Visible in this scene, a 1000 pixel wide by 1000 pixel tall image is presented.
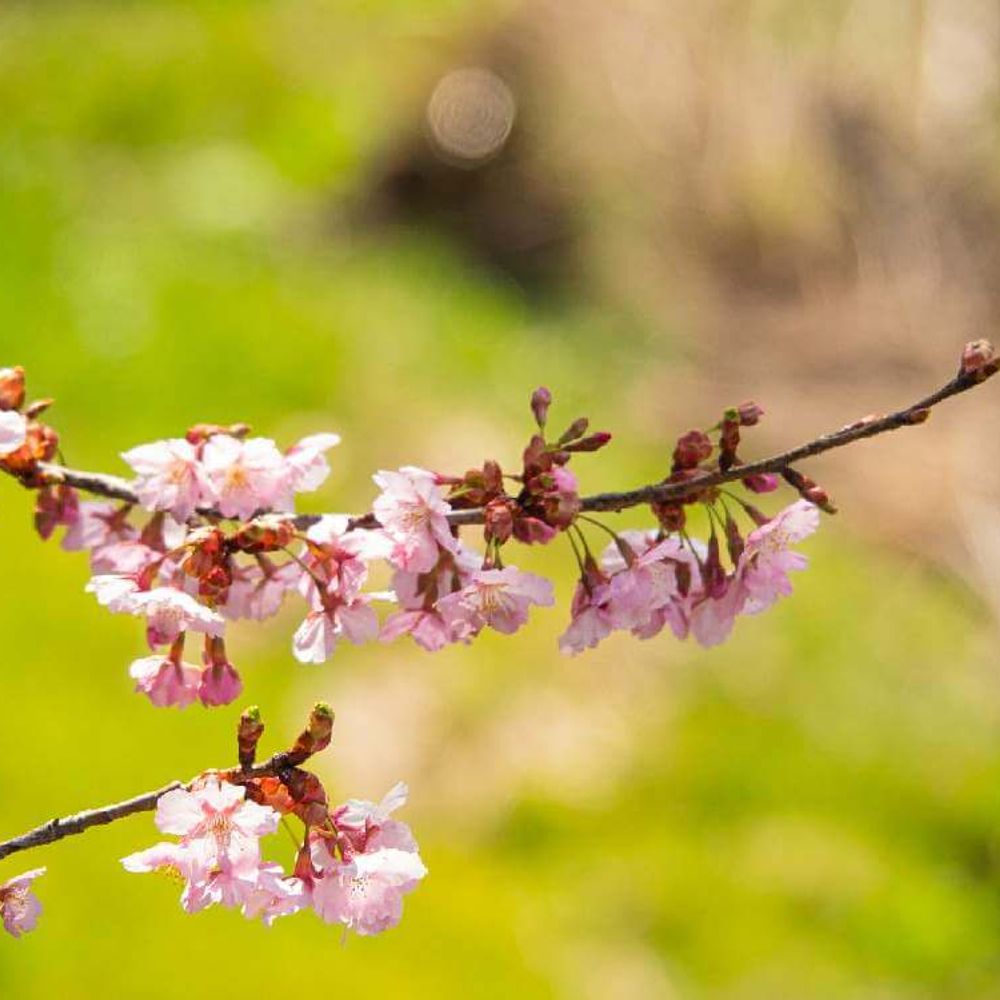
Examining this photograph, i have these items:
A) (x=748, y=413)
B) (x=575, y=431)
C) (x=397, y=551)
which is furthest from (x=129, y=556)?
(x=748, y=413)

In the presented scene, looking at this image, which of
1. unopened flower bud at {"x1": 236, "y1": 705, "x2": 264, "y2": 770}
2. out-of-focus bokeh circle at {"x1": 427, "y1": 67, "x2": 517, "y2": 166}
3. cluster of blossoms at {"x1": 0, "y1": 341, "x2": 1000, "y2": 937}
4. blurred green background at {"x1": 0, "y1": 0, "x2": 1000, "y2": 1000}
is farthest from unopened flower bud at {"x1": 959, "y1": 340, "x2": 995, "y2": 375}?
out-of-focus bokeh circle at {"x1": 427, "y1": 67, "x2": 517, "y2": 166}

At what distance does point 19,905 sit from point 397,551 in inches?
11.7

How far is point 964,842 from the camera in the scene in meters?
3.12

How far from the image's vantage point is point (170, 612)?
93 centimetres

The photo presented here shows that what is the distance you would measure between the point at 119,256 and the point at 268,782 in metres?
3.63

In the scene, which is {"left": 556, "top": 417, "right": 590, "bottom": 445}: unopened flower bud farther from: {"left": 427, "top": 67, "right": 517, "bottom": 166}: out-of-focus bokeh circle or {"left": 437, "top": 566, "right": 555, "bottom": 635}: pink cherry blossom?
{"left": 427, "top": 67, "right": 517, "bottom": 166}: out-of-focus bokeh circle

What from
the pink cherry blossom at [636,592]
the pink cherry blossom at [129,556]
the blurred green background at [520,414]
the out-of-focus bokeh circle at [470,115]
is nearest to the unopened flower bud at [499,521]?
the pink cherry blossom at [636,592]

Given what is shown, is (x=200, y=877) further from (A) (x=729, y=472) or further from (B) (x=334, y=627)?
(A) (x=729, y=472)

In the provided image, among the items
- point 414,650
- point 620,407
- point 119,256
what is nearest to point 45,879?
point 414,650

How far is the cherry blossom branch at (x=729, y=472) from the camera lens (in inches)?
34.3

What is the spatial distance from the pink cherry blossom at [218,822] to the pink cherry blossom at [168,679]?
15 centimetres

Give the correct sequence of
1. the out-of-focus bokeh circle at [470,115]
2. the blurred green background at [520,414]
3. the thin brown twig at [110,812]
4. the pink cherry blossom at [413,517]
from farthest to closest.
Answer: the out-of-focus bokeh circle at [470,115], the blurred green background at [520,414], the pink cherry blossom at [413,517], the thin brown twig at [110,812]

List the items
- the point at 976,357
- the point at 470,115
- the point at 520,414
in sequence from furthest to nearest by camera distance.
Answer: the point at 470,115 → the point at 520,414 → the point at 976,357

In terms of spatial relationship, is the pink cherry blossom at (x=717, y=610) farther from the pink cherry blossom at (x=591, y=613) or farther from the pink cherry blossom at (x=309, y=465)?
the pink cherry blossom at (x=309, y=465)
